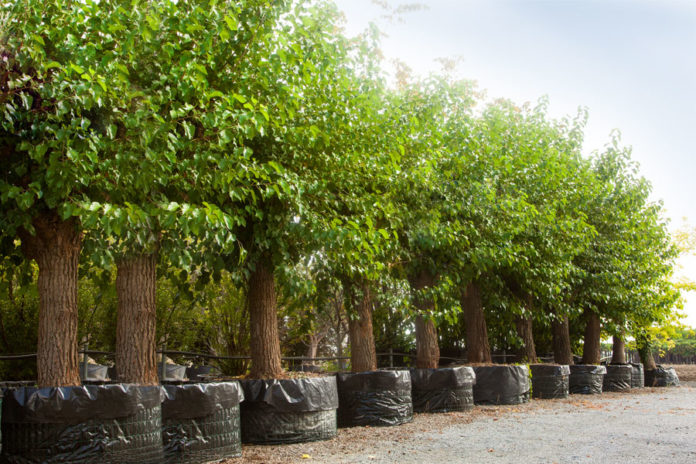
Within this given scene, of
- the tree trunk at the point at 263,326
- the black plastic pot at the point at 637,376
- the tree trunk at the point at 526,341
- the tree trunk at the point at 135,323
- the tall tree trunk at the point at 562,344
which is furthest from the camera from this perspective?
the black plastic pot at the point at 637,376

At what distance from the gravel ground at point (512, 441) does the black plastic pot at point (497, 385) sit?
3.21 ft

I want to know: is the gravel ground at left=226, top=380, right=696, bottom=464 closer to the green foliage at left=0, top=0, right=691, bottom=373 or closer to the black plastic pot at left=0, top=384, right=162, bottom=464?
the black plastic pot at left=0, top=384, right=162, bottom=464

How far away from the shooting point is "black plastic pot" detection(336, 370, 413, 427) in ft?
26.0

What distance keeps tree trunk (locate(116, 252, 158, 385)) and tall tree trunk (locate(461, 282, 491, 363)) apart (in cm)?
786

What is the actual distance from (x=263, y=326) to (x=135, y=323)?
68.5 inches

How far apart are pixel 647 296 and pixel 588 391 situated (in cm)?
291

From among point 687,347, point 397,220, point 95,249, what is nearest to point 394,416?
point 397,220

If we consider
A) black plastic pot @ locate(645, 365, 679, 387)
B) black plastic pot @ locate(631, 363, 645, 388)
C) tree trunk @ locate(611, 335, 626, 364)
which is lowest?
black plastic pot @ locate(645, 365, 679, 387)

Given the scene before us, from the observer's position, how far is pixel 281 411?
6535 millimetres

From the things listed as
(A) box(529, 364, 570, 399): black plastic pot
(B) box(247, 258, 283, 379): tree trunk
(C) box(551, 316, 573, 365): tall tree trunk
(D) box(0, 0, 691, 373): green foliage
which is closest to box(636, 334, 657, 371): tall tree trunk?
(C) box(551, 316, 573, 365): tall tree trunk

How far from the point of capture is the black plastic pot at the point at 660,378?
19938 millimetres

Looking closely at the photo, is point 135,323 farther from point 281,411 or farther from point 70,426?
point 281,411

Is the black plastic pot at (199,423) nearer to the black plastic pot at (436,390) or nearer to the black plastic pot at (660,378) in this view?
the black plastic pot at (436,390)

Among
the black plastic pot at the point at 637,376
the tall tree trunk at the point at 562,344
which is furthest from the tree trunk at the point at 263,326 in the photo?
the black plastic pot at the point at 637,376
